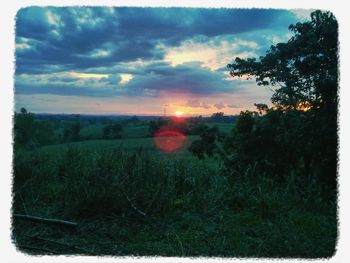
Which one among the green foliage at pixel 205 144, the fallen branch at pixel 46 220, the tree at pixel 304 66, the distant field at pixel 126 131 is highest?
the tree at pixel 304 66

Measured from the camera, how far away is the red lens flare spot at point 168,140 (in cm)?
663

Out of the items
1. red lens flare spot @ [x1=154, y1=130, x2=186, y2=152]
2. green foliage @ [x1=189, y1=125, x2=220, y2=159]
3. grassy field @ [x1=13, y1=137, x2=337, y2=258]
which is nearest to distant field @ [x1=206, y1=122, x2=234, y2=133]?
green foliage @ [x1=189, y1=125, x2=220, y2=159]

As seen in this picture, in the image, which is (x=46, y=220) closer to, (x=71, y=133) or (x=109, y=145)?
(x=109, y=145)

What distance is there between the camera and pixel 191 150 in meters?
8.18

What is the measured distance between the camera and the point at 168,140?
7039 millimetres

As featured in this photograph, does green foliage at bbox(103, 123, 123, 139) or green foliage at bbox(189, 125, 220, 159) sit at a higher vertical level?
green foliage at bbox(103, 123, 123, 139)

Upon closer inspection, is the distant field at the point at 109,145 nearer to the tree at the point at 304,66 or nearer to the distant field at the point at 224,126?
the distant field at the point at 224,126

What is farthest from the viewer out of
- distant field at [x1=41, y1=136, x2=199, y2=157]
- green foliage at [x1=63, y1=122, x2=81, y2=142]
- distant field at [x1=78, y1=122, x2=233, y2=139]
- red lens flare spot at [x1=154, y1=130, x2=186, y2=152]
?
red lens flare spot at [x1=154, y1=130, x2=186, y2=152]

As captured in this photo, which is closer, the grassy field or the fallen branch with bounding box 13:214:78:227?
the grassy field

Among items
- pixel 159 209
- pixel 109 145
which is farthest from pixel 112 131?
pixel 159 209

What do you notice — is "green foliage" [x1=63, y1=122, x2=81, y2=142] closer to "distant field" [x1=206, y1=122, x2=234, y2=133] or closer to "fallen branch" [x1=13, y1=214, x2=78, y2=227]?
"fallen branch" [x1=13, y1=214, x2=78, y2=227]

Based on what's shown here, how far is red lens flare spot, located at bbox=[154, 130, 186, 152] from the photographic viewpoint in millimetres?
6633

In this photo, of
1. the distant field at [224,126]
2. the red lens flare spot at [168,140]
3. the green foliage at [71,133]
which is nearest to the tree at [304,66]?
the distant field at [224,126]

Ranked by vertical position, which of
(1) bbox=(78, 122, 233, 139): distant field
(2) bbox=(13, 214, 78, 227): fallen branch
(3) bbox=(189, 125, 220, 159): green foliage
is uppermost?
(1) bbox=(78, 122, 233, 139): distant field
